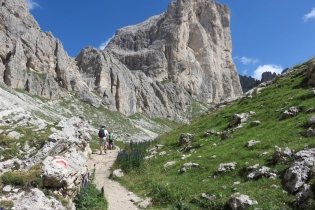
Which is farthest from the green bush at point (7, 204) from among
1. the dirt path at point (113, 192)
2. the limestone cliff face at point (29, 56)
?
the limestone cliff face at point (29, 56)

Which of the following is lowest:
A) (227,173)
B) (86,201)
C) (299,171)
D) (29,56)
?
(86,201)

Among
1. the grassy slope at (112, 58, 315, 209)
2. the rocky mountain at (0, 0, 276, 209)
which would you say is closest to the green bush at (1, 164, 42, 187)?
the rocky mountain at (0, 0, 276, 209)

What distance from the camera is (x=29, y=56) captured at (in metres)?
110

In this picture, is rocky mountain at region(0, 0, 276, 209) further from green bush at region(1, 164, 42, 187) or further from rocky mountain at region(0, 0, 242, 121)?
rocky mountain at region(0, 0, 242, 121)

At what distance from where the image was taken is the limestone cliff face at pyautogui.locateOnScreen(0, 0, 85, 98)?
10112cm

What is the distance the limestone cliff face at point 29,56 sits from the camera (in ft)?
332

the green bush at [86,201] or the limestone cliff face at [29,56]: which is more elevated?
the limestone cliff face at [29,56]

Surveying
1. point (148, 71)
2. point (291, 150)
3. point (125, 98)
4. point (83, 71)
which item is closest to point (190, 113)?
point (148, 71)

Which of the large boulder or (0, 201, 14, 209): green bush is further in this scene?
the large boulder

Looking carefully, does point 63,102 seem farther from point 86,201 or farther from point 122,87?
point 86,201

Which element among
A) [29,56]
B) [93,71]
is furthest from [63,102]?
[93,71]

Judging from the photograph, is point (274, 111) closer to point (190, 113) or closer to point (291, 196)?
point (291, 196)

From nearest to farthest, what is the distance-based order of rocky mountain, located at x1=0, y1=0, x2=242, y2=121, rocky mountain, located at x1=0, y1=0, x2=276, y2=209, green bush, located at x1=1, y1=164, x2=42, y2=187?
green bush, located at x1=1, y1=164, x2=42, y2=187
rocky mountain, located at x1=0, y1=0, x2=276, y2=209
rocky mountain, located at x1=0, y1=0, x2=242, y2=121

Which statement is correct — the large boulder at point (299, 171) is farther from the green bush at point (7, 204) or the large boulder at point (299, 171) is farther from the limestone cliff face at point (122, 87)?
the limestone cliff face at point (122, 87)
